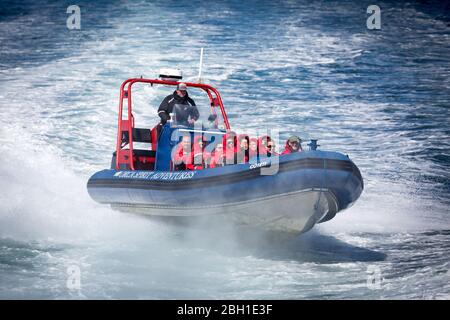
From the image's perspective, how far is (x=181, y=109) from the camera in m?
8.37

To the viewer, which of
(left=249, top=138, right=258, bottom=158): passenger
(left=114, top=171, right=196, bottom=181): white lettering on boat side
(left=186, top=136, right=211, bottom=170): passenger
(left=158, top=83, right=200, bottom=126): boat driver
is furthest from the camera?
(left=158, top=83, right=200, bottom=126): boat driver

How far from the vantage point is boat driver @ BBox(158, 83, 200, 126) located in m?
8.36

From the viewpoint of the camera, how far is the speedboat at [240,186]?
6938mm

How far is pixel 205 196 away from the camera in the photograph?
731 centimetres

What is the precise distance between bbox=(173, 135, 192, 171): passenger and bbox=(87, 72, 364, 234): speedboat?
5cm

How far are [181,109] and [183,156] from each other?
0.62m

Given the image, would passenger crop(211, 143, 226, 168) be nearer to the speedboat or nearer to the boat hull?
the speedboat

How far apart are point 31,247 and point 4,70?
811cm

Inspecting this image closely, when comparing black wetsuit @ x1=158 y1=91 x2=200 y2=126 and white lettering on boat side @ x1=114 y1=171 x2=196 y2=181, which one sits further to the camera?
black wetsuit @ x1=158 y1=91 x2=200 y2=126

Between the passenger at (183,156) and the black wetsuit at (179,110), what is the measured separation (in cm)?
39

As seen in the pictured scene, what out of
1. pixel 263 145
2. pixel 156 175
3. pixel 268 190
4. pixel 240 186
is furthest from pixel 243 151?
pixel 156 175

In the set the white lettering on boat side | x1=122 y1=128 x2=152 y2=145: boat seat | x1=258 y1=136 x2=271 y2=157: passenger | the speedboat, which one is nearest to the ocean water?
the speedboat
